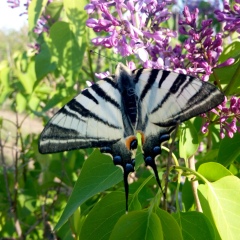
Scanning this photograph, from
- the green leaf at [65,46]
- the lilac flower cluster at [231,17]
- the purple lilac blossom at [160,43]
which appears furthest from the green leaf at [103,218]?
the green leaf at [65,46]

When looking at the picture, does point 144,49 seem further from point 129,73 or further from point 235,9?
point 235,9

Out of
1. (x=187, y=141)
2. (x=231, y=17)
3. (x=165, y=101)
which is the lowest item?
(x=187, y=141)

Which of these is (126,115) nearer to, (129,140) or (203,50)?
(129,140)

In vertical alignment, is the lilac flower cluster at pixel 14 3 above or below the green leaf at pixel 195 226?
above

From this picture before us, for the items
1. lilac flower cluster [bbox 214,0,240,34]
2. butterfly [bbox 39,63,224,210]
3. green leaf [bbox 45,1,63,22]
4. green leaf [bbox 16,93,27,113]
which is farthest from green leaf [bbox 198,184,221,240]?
green leaf [bbox 16,93,27,113]

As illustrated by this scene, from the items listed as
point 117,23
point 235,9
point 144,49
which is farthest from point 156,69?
point 235,9

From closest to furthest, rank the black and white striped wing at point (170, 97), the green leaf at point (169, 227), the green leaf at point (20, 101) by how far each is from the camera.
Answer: the green leaf at point (169, 227), the black and white striped wing at point (170, 97), the green leaf at point (20, 101)

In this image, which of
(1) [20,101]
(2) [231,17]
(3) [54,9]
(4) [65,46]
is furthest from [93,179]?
(1) [20,101]

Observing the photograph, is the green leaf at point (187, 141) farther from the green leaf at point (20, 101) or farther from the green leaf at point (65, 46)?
the green leaf at point (20, 101)

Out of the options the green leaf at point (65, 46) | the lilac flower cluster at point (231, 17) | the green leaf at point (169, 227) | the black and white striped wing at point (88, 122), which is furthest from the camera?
the green leaf at point (65, 46)

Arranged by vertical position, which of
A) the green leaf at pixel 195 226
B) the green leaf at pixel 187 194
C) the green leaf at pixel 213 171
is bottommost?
the green leaf at pixel 187 194
